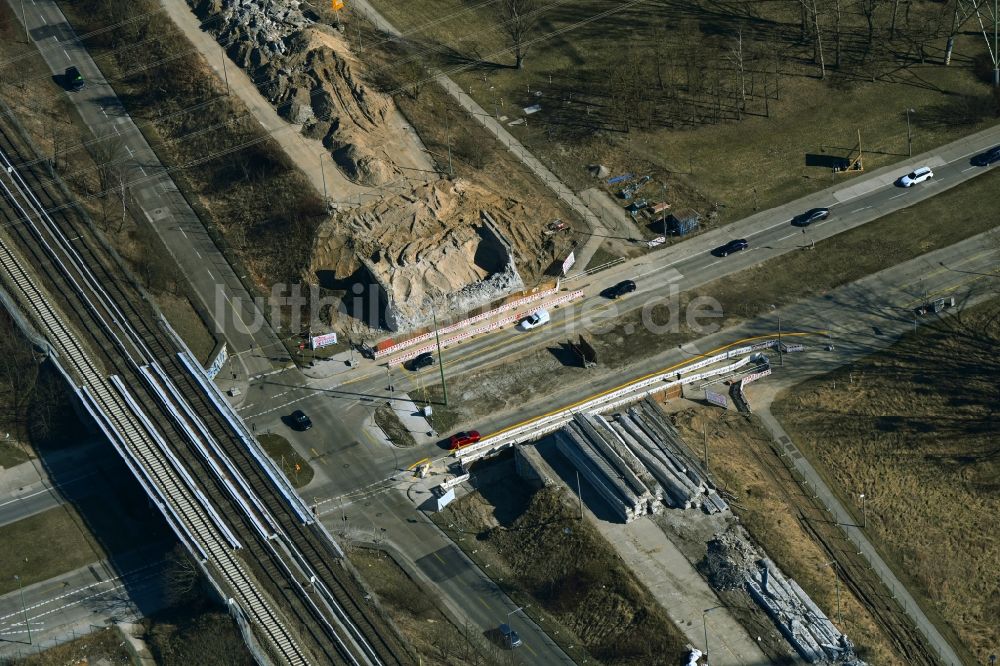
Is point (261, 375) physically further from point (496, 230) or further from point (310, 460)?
point (496, 230)

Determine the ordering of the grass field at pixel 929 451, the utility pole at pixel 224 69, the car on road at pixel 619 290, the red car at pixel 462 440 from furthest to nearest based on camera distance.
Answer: the utility pole at pixel 224 69 < the car on road at pixel 619 290 < the red car at pixel 462 440 < the grass field at pixel 929 451

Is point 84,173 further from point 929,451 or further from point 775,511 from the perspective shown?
point 929,451

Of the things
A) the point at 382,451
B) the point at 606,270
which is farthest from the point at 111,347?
the point at 606,270

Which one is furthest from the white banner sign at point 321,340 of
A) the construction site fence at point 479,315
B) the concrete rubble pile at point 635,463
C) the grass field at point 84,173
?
the concrete rubble pile at point 635,463

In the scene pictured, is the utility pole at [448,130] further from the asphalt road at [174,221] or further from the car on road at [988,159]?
the car on road at [988,159]

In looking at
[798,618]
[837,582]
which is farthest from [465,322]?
[798,618]

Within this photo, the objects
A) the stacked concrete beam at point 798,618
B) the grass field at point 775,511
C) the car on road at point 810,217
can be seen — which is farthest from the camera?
the car on road at point 810,217
